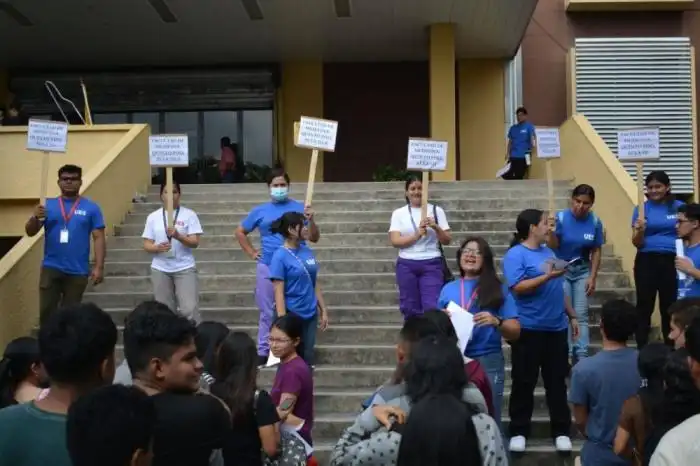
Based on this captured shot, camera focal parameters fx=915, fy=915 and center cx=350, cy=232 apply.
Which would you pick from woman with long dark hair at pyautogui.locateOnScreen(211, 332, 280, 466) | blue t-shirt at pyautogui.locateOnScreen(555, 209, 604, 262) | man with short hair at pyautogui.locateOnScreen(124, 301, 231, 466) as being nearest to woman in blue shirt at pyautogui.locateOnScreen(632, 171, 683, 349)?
blue t-shirt at pyautogui.locateOnScreen(555, 209, 604, 262)

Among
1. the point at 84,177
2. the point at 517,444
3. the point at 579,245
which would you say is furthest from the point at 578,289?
the point at 84,177

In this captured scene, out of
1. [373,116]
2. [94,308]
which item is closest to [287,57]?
[373,116]

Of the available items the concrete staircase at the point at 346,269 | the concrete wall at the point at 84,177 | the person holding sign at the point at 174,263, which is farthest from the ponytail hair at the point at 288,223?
the concrete wall at the point at 84,177

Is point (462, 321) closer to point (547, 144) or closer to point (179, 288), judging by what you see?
point (179, 288)

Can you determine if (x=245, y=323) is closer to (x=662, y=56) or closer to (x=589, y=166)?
(x=589, y=166)

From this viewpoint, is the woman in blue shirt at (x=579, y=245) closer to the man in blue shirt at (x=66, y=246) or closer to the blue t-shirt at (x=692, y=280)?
the blue t-shirt at (x=692, y=280)

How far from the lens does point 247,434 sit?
385cm

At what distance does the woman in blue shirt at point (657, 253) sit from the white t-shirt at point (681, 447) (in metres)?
5.05

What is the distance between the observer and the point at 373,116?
17.6m

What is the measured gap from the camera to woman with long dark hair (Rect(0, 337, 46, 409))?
4012mm

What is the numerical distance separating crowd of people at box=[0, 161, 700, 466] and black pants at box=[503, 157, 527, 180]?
716cm

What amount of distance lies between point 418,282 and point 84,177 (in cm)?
A: 531

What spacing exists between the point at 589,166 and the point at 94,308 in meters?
9.45

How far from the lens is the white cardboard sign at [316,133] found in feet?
28.0
